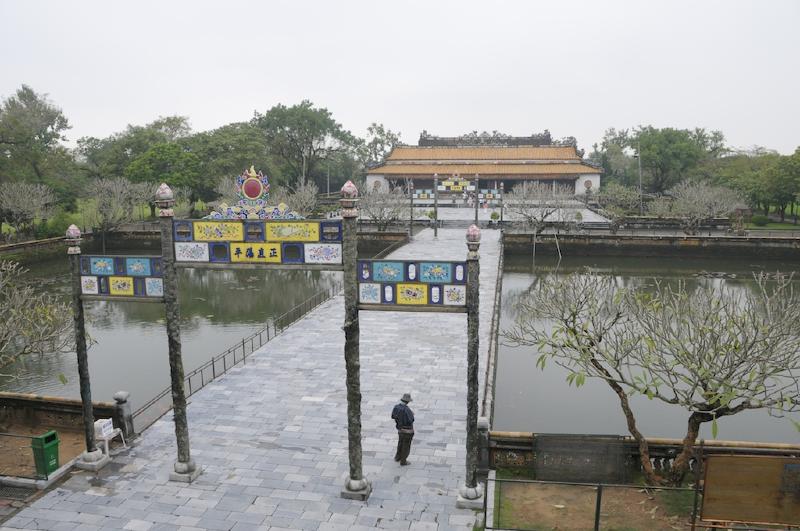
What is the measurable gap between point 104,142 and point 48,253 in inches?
1554

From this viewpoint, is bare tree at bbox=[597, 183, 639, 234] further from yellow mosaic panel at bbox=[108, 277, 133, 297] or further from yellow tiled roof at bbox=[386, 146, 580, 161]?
yellow mosaic panel at bbox=[108, 277, 133, 297]

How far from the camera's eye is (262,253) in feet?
30.7

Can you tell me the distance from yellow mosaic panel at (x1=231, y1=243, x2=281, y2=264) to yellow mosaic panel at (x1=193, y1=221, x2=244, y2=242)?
14 cm

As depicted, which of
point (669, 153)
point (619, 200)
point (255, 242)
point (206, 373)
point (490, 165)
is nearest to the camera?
point (255, 242)

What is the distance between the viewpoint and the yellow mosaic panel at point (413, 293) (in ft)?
28.8

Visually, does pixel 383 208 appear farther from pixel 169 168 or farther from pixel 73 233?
pixel 73 233

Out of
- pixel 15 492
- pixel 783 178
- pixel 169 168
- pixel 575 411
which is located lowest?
pixel 575 411

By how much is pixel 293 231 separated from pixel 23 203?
113 ft

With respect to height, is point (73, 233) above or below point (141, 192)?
below

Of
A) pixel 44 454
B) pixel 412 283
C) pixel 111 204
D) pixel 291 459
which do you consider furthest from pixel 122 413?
pixel 111 204

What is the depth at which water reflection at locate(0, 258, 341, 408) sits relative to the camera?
51.7 ft

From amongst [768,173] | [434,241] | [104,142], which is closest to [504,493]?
[434,241]

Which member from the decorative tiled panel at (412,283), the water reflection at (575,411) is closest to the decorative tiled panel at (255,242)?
the decorative tiled panel at (412,283)

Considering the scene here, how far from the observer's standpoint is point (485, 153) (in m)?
62.3
